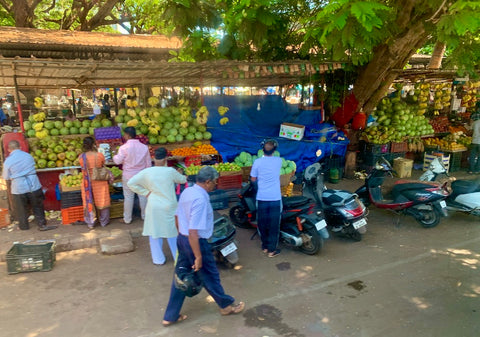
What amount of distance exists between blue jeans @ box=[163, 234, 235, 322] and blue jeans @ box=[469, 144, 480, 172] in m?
9.57

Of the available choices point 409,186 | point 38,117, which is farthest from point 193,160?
point 409,186

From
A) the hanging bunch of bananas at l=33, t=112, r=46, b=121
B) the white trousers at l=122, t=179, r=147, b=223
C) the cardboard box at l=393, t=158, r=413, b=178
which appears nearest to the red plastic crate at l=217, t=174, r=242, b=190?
the white trousers at l=122, t=179, r=147, b=223

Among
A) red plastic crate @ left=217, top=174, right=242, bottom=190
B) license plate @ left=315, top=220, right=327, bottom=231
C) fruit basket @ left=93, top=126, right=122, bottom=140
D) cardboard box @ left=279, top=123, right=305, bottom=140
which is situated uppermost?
fruit basket @ left=93, top=126, right=122, bottom=140

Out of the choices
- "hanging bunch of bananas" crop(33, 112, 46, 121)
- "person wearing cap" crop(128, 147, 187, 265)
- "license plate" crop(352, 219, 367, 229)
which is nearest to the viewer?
"person wearing cap" crop(128, 147, 187, 265)

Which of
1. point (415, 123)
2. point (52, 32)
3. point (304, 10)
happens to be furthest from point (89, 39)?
point (415, 123)

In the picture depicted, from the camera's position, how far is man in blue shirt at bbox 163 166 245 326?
3.15 meters

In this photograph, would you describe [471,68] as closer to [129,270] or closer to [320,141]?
[320,141]

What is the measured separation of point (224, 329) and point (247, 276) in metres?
1.15

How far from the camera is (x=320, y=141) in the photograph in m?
8.64

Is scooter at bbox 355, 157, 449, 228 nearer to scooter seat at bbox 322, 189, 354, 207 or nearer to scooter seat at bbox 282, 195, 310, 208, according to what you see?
scooter seat at bbox 322, 189, 354, 207

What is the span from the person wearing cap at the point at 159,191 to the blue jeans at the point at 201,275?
1.15 meters

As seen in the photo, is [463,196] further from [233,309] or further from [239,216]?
[233,309]

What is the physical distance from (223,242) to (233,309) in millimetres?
1072

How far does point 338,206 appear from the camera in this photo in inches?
215
